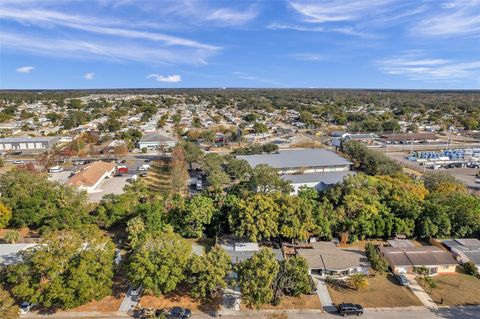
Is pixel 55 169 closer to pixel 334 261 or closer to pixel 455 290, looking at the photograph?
pixel 334 261

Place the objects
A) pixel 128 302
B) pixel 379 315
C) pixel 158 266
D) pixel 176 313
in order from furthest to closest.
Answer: pixel 128 302 → pixel 158 266 → pixel 379 315 → pixel 176 313

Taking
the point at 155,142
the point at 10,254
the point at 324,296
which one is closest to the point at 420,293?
the point at 324,296

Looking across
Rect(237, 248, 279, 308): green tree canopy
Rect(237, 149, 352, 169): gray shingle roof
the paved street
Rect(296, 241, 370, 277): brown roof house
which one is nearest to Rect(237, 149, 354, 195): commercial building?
Rect(237, 149, 352, 169): gray shingle roof

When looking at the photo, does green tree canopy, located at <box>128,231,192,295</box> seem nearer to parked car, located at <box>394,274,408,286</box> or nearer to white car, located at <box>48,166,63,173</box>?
parked car, located at <box>394,274,408,286</box>

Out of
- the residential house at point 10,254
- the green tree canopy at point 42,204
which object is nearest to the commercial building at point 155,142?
the green tree canopy at point 42,204

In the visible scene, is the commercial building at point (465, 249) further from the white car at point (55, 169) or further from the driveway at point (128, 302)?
the white car at point (55, 169)

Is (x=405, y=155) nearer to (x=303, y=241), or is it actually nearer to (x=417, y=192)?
(x=417, y=192)
